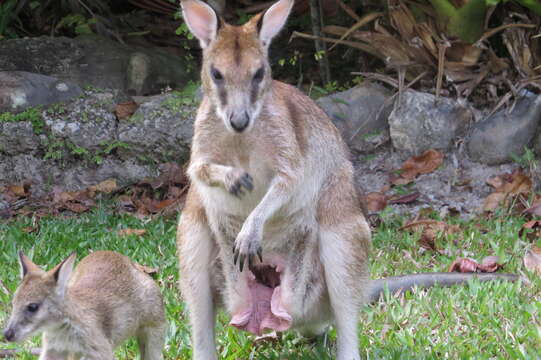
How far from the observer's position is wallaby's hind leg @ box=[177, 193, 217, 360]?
366 centimetres

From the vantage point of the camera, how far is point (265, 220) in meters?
3.51

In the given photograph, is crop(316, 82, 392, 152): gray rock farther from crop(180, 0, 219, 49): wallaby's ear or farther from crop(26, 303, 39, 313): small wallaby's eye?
crop(26, 303, 39, 313): small wallaby's eye

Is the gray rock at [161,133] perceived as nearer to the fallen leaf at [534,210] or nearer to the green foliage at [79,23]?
the green foliage at [79,23]

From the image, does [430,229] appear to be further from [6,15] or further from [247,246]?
[6,15]

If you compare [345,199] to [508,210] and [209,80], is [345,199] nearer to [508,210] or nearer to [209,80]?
[209,80]

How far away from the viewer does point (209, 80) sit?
3.60 meters

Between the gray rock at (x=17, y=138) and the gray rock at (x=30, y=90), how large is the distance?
17 cm

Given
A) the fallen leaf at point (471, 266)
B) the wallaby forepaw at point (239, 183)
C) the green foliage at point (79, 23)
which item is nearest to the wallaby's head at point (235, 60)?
the wallaby forepaw at point (239, 183)

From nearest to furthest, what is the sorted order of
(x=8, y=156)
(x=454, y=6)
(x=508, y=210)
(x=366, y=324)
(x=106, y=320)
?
(x=106, y=320) < (x=366, y=324) < (x=508, y=210) < (x=454, y=6) < (x=8, y=156)

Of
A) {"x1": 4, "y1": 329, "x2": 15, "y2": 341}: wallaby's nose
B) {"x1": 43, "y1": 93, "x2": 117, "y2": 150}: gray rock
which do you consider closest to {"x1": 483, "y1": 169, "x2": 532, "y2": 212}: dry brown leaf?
{"x1": 43, "y1": 93, "x2": 117, "y2": 150}: gray rock

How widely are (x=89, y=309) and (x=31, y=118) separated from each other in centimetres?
368

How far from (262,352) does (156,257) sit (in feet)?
4.23

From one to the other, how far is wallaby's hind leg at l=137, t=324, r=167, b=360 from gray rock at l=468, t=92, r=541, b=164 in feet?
11.6

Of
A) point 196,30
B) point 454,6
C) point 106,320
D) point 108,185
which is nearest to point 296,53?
point 454,6
